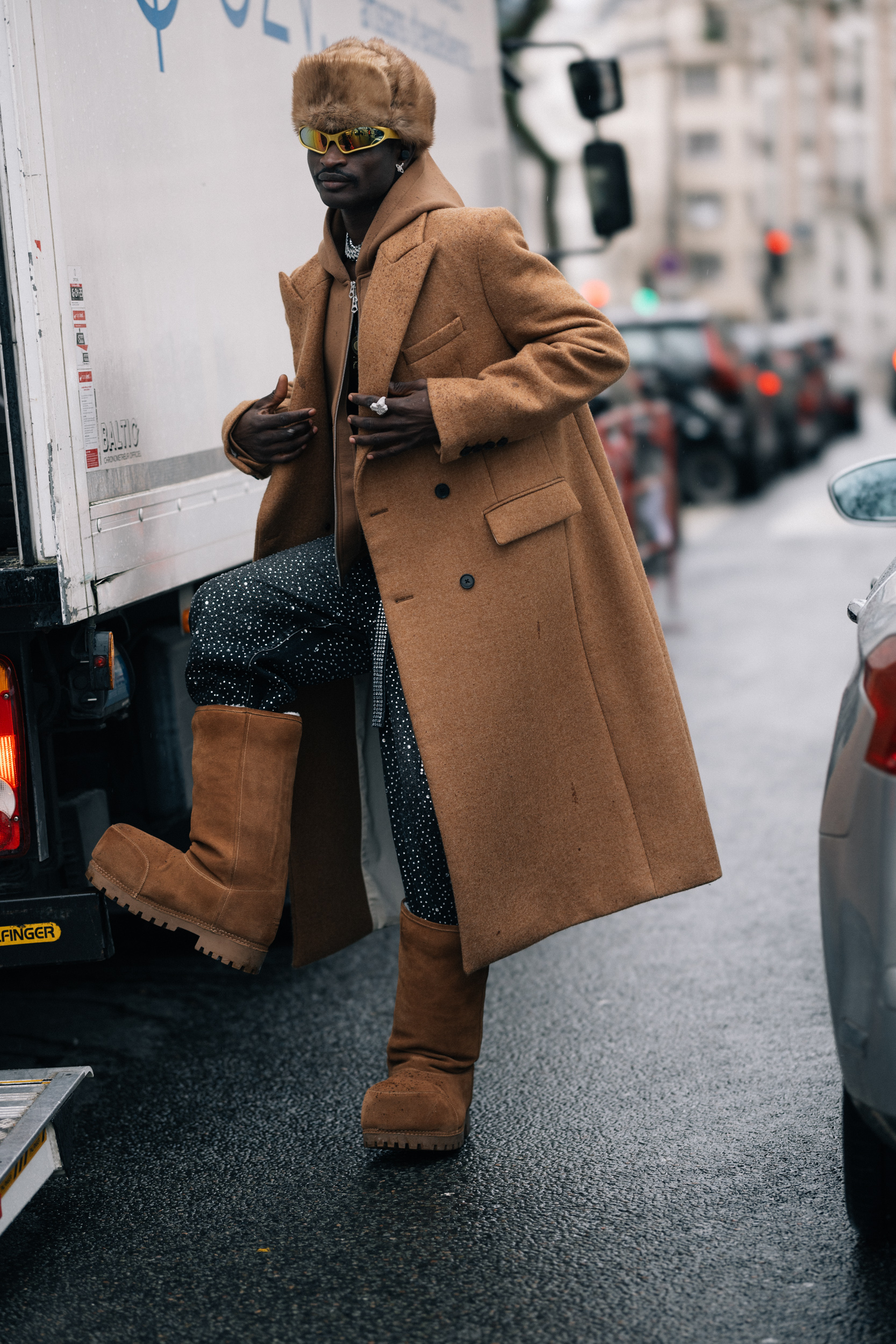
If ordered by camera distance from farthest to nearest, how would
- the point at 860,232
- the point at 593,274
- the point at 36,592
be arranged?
1. the point at 860,232
2. the point at 593,274
3. the point at 36,592

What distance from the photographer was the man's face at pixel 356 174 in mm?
3176

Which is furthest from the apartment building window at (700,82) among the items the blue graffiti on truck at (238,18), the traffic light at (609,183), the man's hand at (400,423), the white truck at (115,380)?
the man's hand at (400,423)

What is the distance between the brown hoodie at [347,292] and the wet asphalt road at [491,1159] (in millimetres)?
1247

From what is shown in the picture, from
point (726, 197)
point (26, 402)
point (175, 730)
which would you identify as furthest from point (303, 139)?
point (726, 197)

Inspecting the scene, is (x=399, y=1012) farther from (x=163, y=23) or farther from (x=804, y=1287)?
(x=163, y=23)

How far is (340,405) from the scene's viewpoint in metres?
3.35

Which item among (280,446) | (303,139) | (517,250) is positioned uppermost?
(303,139)

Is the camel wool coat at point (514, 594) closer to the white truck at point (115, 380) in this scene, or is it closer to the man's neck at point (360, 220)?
the man's neck at point (360, 220)

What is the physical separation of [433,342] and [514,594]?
1.64ft

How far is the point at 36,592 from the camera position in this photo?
312cm

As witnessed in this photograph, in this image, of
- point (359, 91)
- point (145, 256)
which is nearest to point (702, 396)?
point (145, 256)

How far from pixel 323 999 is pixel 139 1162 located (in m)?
1.05

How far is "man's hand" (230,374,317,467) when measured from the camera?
133 inches

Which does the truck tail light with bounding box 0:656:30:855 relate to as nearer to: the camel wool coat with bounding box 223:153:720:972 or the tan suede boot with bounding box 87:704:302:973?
the tan suede boot with bounding box 87:704:302:973
